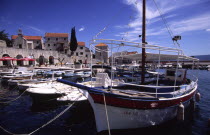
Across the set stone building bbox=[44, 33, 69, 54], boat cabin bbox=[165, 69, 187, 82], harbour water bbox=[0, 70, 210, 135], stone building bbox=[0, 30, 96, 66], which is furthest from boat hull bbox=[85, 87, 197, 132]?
stone building bbox=[44, 33, 69, 54]

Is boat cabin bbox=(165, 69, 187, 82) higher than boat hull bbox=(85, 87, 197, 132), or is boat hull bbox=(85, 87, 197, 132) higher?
boat cabin bbox=(165, 69, 187, 82)

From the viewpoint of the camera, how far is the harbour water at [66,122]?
276 inches

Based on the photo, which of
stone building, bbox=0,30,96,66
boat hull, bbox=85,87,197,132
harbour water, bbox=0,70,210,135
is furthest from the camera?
stone building, bbox=0,30,96,66

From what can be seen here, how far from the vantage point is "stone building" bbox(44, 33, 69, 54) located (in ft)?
186

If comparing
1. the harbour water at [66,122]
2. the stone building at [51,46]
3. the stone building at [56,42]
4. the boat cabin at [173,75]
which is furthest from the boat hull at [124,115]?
the stone building at [56,42]

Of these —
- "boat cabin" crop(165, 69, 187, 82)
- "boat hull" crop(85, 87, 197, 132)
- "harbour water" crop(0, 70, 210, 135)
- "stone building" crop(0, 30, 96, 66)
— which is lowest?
"harbour water" crop(0, 70, 210, 135)

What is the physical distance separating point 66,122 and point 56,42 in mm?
55762

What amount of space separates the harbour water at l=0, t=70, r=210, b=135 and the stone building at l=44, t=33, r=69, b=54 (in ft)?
162

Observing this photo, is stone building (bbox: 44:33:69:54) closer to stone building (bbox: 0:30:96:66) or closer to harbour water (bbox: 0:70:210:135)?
stone building (bbox: 0:30:96:66)

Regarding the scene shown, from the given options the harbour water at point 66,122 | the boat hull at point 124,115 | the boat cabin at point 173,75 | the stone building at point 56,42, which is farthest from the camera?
the stone building at point 56,42

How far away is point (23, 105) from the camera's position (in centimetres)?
1104

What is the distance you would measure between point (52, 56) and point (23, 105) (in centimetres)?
3671

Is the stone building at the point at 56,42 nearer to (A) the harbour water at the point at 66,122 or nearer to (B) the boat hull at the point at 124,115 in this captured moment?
(A) the harbour water at the point at 66,122

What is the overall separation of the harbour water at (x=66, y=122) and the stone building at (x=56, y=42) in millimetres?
49349
